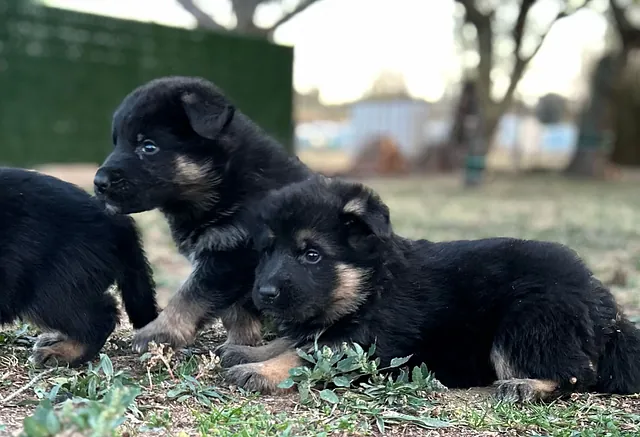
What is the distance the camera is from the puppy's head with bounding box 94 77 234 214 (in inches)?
141

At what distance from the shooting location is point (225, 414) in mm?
2713

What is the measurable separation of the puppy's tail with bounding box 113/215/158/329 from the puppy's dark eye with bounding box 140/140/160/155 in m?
0.35

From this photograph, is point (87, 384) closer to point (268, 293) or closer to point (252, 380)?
point (252, 380)

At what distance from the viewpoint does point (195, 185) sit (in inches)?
146

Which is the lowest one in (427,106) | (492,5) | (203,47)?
(427,106)

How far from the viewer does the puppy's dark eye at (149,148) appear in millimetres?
3658

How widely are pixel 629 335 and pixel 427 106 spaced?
23.4 meters

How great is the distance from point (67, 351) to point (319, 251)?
124 cm

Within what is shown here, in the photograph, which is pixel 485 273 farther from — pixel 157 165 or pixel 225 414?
pixel 157 165

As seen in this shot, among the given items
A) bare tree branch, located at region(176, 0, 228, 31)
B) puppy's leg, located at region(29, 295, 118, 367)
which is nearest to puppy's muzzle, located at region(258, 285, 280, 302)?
puppy's leg, located at region(29, 295, 118, 367)

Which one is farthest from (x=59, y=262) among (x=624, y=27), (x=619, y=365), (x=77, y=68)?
(x=624, y=27)

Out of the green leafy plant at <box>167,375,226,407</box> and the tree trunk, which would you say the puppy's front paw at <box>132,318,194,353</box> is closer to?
the green leafy plant at <box>167,375,226,407</box>

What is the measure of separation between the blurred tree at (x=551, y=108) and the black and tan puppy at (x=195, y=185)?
24.7 meters

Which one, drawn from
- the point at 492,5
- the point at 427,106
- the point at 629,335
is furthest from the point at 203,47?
the point at 427,106
